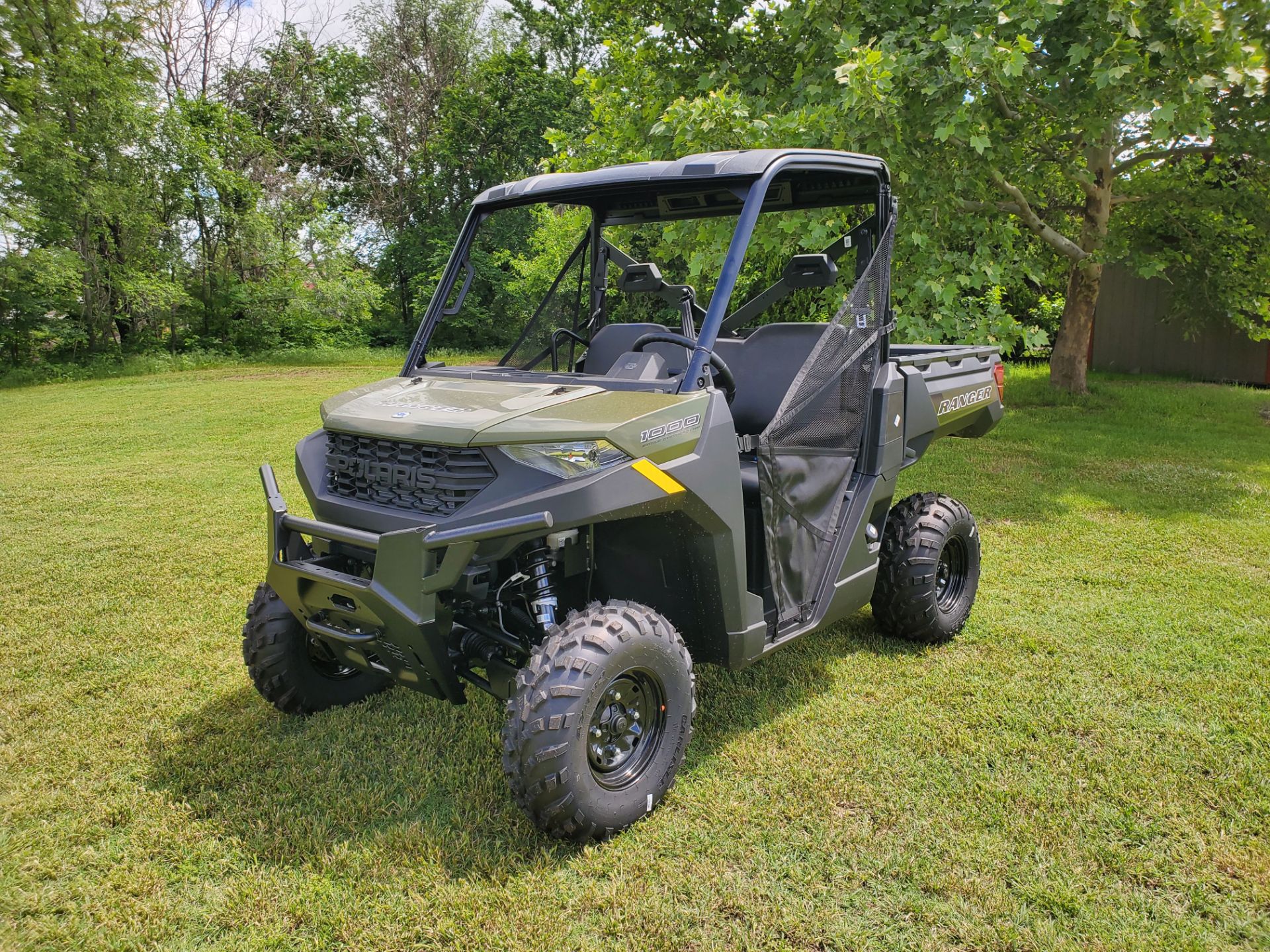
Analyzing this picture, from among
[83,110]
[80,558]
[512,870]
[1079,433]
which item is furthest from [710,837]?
[83,110]

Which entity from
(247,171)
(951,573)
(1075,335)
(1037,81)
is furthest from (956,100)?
(247,171)

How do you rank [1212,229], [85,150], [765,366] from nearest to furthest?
[765,366] → [1212,229] → [85,150]

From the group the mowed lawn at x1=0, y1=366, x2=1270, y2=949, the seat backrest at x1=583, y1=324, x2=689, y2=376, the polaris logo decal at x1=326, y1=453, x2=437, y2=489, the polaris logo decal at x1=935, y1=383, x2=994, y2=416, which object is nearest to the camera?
the mowed lawn at x1=0, y1=366, x2=1270, y2=949

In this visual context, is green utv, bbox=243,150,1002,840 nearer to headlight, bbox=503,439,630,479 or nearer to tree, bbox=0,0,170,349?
headlight, bbox=503,439,630,479

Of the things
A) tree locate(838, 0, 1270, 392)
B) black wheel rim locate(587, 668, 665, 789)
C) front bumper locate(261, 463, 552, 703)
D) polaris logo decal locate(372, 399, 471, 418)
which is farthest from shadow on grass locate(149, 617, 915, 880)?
tree locate(838, 0, 1270, 392)

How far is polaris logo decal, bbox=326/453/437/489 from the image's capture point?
2.73 m

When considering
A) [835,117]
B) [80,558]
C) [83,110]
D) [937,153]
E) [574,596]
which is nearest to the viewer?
[574,596]

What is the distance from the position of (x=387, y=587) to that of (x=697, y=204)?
2161mm

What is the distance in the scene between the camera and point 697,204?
12.5ft

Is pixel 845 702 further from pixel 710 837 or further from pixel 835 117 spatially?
pixel 835 117

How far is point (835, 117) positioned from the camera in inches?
288

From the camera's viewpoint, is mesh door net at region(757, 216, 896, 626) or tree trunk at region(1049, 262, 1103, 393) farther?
tree trunk at region(1049, 262, 1103, 393)

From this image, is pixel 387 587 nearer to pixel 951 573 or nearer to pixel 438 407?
pixel 438 407

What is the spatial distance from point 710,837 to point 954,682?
157 cm
